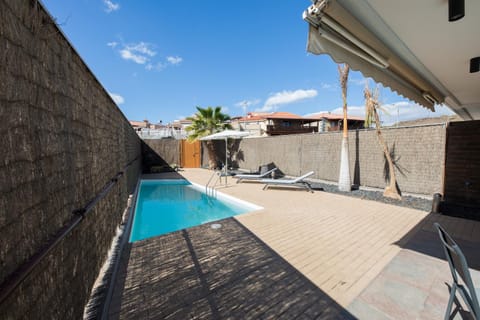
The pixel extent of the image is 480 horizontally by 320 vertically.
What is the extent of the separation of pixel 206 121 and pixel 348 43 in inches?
503

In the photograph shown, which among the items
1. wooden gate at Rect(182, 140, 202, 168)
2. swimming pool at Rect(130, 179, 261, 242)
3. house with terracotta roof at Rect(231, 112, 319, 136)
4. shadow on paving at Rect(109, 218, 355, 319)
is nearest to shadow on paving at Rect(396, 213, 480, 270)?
shadow on paving at Rect(109, 218, 355, 319)

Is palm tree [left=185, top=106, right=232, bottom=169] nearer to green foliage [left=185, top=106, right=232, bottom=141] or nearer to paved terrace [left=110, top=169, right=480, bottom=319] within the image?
green foliage [left=185, top=106, right=232, bottom=141]

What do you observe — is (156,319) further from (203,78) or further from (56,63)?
(203,78)

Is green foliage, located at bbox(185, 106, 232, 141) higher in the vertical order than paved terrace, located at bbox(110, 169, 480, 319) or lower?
higher

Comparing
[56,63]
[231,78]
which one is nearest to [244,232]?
[56,63]

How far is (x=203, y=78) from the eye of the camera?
2158 centimetres

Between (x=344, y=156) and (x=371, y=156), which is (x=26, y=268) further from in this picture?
(x=371, y=156)

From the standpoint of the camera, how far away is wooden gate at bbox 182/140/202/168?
53.7ft

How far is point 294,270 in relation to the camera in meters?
2.71

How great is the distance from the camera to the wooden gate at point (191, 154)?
1636 centimetres

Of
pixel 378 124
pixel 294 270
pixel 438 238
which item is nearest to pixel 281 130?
pixel 378 124

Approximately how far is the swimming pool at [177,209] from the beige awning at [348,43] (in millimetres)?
4210

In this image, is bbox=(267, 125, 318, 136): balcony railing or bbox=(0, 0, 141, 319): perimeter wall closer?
bbox=(0, 0, 141, 319): perimeter wall

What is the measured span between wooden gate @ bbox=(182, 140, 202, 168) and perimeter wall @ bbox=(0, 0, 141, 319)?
14396mm
